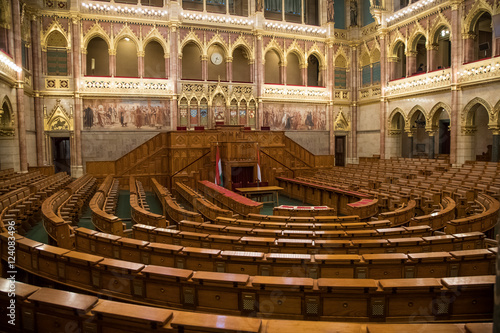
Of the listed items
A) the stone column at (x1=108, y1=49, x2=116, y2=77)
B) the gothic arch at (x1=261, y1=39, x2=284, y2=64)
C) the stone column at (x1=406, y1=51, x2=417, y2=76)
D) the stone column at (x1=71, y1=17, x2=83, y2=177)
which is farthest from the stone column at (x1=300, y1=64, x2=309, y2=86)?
the stone column at (x1=71, y1=17, x2=83, y2=177)

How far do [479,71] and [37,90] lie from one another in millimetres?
21380

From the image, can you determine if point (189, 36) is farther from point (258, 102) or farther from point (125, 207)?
point (125, 207)

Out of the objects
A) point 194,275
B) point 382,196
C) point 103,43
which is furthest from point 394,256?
point 103,43

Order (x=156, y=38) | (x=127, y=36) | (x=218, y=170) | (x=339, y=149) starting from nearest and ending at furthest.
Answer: (x=218, y=170)
(x=127, y=36)
(x=156, y=38)
(x=339, y=149)

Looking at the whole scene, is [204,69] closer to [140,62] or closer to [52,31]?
[140,62]

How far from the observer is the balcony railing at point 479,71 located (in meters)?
14.4

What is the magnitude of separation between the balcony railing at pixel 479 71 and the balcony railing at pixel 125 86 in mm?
14969

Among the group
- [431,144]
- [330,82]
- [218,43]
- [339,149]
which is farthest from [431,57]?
[218,43]

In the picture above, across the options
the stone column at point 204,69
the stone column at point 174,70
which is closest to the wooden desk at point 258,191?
the stone column at point 174,70

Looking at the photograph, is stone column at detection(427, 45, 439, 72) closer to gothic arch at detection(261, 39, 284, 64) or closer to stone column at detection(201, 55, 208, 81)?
gothic arch at detection(261, 39, 284, 64)

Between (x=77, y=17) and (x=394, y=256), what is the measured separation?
19516mm

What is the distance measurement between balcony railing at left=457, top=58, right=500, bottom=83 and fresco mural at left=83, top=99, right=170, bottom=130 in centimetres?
1522

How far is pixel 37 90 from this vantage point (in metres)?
17.4

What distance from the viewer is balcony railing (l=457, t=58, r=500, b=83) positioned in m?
14.4
